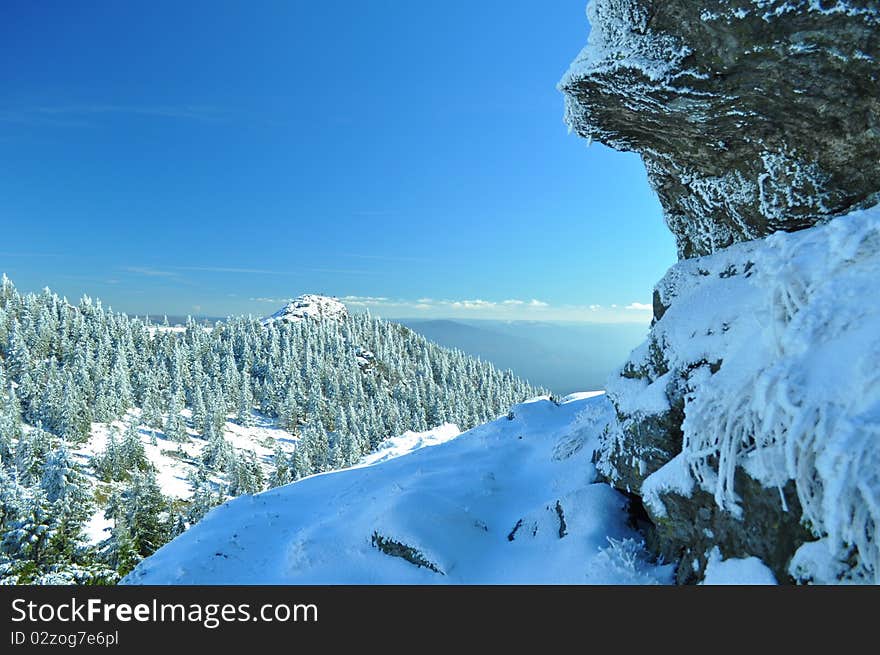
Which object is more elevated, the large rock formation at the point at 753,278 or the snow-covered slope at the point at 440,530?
the large rock formation at the point at 753,278

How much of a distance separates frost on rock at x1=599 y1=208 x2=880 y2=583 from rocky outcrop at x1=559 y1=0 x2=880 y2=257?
239cm

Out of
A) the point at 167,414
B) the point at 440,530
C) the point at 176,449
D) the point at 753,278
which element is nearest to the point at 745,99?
the point at 753,278

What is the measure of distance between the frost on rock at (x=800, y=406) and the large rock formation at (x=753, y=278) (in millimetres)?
19

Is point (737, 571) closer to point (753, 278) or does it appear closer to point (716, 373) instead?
point (716, 373)

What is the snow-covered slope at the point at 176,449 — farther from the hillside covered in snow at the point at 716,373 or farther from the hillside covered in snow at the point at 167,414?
the hillside covered in snow at the point at 716,373

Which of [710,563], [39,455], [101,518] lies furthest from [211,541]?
[39,455]

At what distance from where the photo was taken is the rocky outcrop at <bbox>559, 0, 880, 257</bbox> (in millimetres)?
7137

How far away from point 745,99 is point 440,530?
37.3 ft

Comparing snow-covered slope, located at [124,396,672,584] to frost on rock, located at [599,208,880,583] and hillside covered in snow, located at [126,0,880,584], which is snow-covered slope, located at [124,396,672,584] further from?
frost on rock, located at [599,208,880,583]

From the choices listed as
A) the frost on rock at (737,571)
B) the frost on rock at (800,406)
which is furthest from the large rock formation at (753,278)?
the frost on rock at (737,571)

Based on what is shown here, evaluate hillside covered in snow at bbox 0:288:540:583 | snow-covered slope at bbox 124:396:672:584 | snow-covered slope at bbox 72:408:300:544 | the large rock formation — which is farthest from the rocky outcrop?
snow-covered slope at bbox 72:408:300:544

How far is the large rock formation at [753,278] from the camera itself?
4859 millimetres

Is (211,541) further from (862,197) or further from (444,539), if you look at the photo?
(862,197)
